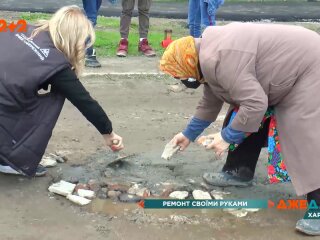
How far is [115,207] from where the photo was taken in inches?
138

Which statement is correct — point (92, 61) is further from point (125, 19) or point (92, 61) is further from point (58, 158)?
point (58, 158)

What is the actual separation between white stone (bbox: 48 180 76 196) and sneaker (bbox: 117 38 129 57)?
3.72m

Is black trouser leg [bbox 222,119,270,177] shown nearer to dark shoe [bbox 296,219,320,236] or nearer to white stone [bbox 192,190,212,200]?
white stone [bbox 192,190,212,200]

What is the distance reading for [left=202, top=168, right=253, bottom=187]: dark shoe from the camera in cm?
383

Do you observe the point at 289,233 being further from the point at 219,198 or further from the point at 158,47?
the point at 158,47

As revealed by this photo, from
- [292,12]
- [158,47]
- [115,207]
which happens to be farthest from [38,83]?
[292,12]

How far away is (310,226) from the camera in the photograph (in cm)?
319

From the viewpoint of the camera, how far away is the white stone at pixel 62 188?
358 centimetres

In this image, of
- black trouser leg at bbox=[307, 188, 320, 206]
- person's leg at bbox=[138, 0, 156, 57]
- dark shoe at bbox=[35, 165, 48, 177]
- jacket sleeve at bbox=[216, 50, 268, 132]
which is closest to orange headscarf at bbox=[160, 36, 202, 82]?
jacket sleeve at bbox=[216, 50, 268, 132]

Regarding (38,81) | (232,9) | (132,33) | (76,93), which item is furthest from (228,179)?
(232,9)

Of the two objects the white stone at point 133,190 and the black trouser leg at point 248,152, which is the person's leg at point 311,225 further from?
the white stone at point 133,190

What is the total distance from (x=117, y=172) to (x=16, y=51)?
1225mm

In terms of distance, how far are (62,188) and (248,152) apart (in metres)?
1.30

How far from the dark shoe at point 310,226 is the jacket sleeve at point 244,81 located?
2.41ft
